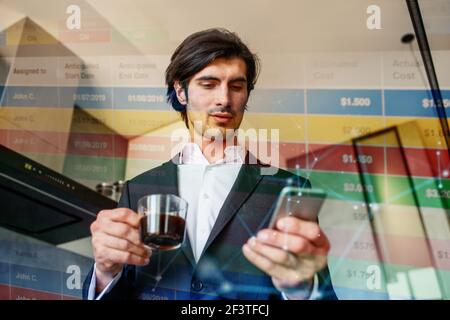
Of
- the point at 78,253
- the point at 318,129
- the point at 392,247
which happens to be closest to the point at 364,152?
the point at 318,129

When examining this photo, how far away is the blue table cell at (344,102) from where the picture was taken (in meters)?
1.39

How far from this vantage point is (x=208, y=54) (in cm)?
142

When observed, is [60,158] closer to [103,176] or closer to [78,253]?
[103,176]

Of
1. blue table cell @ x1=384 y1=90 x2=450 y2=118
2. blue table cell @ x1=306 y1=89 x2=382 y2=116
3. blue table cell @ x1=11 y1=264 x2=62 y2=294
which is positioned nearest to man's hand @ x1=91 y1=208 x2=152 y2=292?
blue table cell @ x1=11 y1=264 x2=62 y2=294

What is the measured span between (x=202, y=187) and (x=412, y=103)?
51 centimetres

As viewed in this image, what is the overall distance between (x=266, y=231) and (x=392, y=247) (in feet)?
0.91

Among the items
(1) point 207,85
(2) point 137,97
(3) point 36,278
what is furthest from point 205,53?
(3) point 36,278

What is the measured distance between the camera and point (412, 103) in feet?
4.56

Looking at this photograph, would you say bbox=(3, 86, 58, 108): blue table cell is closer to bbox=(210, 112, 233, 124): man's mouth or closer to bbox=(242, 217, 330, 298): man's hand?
bbox=(210, 112, 233, 124): man's mouth

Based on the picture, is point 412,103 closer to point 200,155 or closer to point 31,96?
point 200,155

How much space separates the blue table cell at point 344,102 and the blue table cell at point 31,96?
1.99ft

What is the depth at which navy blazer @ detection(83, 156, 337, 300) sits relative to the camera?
4.38ft

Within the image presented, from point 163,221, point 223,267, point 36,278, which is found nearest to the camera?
point 163,221

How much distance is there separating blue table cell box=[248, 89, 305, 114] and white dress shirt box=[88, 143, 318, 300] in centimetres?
11
